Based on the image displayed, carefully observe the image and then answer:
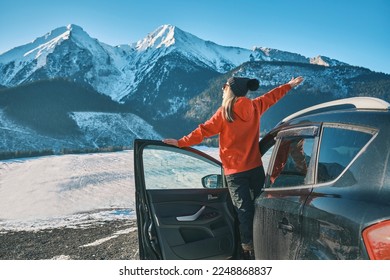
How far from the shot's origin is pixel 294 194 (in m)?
1.72

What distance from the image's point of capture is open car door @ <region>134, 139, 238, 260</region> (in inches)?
96.9

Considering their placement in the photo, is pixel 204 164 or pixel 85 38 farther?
pixel 85 38

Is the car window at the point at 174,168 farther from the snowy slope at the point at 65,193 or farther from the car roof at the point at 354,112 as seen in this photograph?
the snowy slope at the point at 65,193

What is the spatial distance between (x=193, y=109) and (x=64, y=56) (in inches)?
4206

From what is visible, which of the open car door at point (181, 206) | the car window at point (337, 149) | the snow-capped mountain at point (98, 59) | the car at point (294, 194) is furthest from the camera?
the snow-capped mountain at point (98, 59)

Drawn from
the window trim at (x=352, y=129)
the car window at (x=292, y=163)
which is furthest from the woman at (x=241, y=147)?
the window trim at (x=352, y=129)

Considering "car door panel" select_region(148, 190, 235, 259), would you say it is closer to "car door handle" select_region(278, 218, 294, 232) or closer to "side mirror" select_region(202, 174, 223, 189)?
"side mirror" select_region(202, 174, 223, 189)

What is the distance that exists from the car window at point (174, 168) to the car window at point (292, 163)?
746 mm

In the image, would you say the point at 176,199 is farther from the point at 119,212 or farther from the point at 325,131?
the point at 119,212

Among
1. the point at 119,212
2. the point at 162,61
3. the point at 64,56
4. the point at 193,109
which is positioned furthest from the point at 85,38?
the point at 119,212

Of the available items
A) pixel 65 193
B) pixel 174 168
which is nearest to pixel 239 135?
pixel 174 168

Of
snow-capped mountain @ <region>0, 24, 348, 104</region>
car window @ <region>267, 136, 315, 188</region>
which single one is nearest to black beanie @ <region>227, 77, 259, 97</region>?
car window @ <region>267, 136, 315, 188</region>

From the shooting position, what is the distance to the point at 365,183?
4.32ft

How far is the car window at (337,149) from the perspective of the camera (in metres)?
1.43
